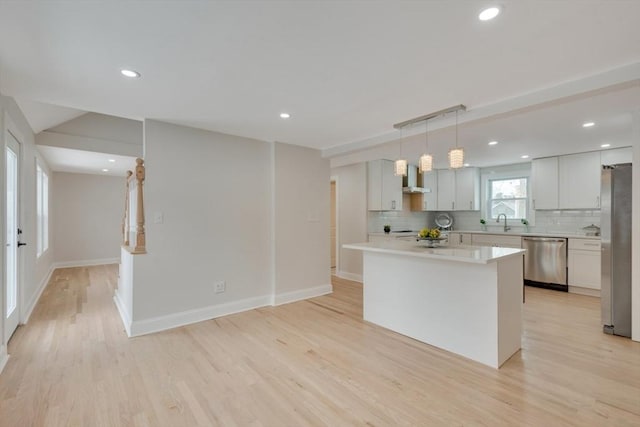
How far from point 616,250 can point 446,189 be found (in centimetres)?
362

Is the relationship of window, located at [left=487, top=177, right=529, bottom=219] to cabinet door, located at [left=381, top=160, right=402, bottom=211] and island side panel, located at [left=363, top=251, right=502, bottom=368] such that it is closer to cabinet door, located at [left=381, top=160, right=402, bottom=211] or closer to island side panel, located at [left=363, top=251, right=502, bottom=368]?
cabinet door, located at [left=381, top=160, right=402, bottom=211]

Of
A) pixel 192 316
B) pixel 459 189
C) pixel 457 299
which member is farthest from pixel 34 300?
pixel 459 189

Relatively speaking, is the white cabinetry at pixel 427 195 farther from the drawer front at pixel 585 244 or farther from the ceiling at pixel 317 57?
the ceiling at pixel 317 57

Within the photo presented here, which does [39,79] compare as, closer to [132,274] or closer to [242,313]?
[132,274]


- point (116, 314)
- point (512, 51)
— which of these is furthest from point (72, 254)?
point (512, 51)

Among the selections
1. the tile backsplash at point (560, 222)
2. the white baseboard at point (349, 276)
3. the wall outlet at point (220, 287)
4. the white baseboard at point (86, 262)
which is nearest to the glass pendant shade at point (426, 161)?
the wall outlet at point (220, 287)

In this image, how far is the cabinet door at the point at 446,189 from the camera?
6.64 metres

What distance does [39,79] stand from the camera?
7.70 ft

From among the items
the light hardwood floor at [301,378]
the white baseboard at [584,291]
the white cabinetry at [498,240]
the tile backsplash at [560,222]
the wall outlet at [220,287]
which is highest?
the tile backsplash at [560,222]

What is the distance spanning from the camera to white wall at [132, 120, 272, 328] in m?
3.34

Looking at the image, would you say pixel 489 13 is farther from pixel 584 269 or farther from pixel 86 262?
pixel 86 262

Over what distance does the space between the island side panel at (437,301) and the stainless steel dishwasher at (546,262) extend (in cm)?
346

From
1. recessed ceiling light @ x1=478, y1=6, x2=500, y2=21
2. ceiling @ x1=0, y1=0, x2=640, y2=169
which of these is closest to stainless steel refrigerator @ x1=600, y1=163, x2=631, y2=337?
ceiling @ x1=0, y1=0, x2=640, y2=169

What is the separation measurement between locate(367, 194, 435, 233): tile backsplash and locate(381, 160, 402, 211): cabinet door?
0.34m
